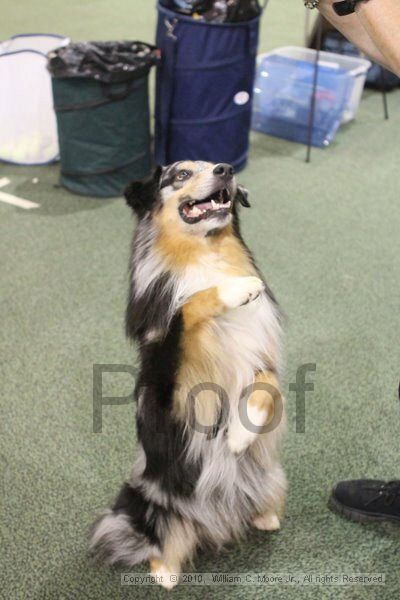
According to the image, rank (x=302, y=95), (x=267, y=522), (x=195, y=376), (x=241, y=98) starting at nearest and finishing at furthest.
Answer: (x=195, y=376), (x=267, y=522), (x=241, y=98), (x=302, y=95)

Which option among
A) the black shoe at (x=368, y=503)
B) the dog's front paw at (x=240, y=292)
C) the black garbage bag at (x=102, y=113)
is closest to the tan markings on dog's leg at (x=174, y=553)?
the black shoe at (x=368, y=503)

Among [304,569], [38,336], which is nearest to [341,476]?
[304,569]

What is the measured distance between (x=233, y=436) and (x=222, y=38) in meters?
2.61

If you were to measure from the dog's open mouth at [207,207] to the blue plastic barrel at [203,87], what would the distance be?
2.10m

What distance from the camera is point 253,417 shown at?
1349 millimetres

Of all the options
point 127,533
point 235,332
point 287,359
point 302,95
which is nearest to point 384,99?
point 302,95

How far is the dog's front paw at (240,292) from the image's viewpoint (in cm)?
125

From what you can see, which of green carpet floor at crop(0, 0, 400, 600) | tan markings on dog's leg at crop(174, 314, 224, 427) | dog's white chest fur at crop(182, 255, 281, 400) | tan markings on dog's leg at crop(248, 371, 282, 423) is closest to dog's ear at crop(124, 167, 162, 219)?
dog's white chest fur at crop(182, 255, 281, 400)

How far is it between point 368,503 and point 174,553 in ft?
2.09

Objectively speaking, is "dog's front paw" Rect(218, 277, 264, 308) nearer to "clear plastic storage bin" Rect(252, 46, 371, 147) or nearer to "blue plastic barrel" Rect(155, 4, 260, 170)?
"blue plastic barrel" Rect(155, 4, 260, 170)

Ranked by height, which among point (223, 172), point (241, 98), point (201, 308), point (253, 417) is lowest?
point (253, 417)

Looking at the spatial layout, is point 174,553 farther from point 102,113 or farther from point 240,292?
point 102,113

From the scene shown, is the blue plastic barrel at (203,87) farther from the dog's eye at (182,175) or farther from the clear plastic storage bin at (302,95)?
the dog's eye at (182,175)

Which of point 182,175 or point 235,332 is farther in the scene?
point 182,175
